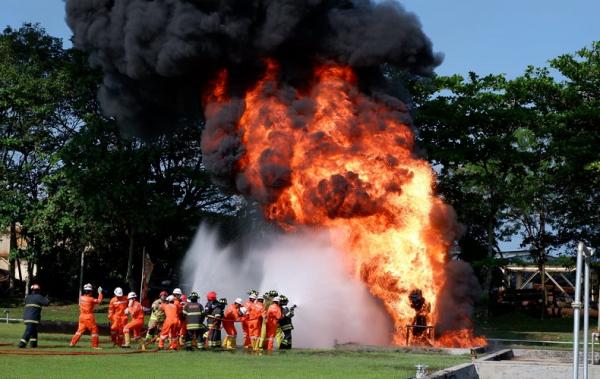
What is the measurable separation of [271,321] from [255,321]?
86cm

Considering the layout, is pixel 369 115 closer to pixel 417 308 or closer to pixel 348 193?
pixel 348 193

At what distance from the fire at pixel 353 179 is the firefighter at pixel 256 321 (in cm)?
464

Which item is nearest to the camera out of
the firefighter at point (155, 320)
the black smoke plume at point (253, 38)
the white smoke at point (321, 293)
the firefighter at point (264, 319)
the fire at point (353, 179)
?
the firefighter at point (264, 319)

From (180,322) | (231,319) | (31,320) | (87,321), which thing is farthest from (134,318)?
(31,320)

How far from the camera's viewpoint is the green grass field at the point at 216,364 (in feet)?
61.1

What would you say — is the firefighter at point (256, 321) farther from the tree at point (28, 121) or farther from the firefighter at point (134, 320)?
the tree at point (28, 121)

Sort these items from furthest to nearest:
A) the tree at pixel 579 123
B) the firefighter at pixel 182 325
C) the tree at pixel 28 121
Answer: the tree at pixel 28 121
the tree at pixel 579 123
the firefighter at pixel 182 325

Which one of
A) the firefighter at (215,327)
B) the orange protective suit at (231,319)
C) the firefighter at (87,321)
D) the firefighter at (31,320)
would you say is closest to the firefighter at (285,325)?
the orange protective suit at (231,319)

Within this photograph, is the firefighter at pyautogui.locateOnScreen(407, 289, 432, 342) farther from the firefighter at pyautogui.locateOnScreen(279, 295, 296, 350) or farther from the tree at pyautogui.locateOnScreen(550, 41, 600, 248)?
the tree at pyautogui.locateOnScreen(550, 41, 600, 248)

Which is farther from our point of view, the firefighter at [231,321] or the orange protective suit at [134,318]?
the firefighter at [231,321]

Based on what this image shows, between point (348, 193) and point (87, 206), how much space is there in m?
22.6

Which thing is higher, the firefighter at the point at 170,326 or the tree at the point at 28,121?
the tree at the point at 28,121

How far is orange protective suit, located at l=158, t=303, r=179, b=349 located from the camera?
89.1 ft

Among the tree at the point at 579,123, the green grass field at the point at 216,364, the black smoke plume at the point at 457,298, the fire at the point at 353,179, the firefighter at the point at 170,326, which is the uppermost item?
the tree at the point at 579,123
